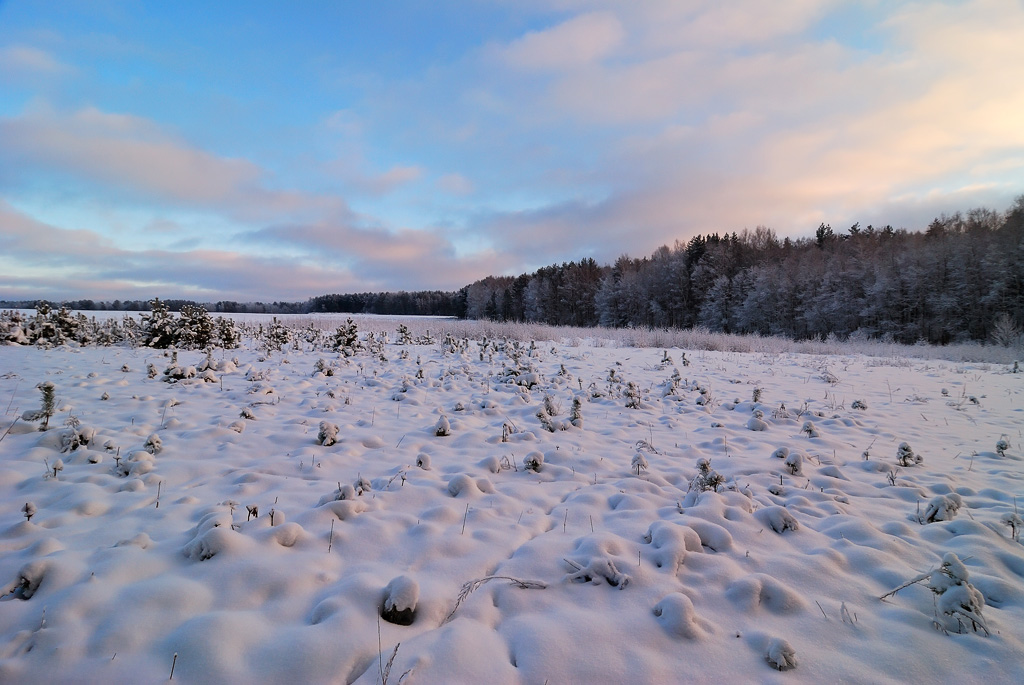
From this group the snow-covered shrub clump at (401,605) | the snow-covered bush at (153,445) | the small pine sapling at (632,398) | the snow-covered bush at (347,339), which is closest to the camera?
the snow-covered shrub clump at (401,605)

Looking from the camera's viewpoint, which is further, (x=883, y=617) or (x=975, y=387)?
(x=975, y=387)

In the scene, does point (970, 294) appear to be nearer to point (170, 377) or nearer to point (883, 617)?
point (883, 617)

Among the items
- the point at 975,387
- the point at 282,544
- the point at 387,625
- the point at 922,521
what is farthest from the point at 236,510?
the point at 975,387

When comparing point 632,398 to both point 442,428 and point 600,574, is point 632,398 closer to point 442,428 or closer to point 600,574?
point 442,428

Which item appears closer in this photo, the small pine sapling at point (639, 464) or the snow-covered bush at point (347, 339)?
the small pine sapling at point (639, 464)

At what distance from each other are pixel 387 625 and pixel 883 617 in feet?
8.89

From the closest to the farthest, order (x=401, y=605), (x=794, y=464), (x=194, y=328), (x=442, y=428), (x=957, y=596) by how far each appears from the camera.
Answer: (x=401, y=605) < (x=957, y=596) < (x=794, y=464) < (x=442, y=428) < (x=194, y=328)

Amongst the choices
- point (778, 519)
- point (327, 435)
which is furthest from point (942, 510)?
point (327, 435)

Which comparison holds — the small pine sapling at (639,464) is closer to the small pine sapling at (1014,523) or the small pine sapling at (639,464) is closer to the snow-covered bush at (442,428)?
the snow-covered bush at (442,428)

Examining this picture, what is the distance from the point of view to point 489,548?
2.97 meters

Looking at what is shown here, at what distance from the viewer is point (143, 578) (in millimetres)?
2410

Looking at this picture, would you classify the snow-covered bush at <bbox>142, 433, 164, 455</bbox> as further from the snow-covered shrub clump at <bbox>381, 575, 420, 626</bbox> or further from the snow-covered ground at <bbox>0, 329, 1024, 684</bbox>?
the snow-covered shrub clump at <bbox>381, 575, 420, 626</bbox>

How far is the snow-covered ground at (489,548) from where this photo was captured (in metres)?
2.02

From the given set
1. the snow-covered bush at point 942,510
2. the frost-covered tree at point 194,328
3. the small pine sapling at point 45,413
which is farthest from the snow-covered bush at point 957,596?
the frost-covered tree at point 194,328
